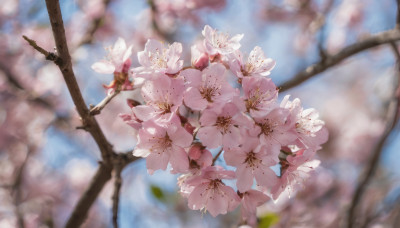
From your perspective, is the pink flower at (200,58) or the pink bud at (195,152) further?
the pink flower at (200,58)

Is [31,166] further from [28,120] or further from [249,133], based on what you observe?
[249,133]

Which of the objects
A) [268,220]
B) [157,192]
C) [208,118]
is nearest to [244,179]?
[208,118]

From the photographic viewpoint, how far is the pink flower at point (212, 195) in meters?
1.52

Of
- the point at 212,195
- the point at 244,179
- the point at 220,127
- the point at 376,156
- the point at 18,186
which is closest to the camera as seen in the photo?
the point at 220,127

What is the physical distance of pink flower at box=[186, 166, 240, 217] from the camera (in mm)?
1519

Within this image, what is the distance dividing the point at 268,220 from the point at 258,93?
121cm

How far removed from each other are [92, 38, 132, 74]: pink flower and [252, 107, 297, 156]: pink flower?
718 millimetres

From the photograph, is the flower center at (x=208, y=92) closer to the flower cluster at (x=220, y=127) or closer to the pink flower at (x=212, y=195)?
the flower cluster at (x=220, y=127)

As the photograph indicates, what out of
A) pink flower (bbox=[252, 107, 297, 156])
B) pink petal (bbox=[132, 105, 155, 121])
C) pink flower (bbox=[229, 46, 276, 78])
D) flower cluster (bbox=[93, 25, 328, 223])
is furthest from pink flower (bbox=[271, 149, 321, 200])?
pink petal (bbox=[132, 105, 155, 121])

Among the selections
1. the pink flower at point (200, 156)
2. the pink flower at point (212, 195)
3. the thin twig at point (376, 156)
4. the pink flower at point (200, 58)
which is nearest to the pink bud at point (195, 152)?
the pink flower at point (200, 156)

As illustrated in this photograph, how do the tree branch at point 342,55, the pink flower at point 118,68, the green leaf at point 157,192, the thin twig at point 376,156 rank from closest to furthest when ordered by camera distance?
the pink flower at point 118,68
the tree branch at point 342,55
the thin twig at point 376,156
the green leaf at point 157,192

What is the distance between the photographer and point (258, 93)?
145 centimetres

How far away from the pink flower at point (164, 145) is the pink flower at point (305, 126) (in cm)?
42

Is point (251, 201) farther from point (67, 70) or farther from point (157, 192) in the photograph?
point (157, 192)
